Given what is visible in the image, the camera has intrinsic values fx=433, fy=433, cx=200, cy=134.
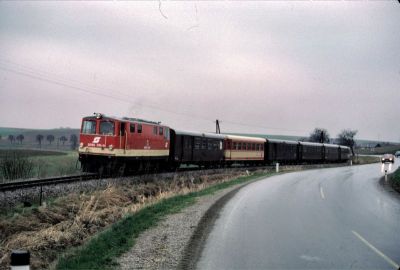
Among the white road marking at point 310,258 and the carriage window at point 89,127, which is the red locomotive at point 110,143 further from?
the white road marking at point 310,258

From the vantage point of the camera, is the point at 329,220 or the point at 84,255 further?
the point at 329,220

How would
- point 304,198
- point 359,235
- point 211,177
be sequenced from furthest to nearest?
point 211,177, point 304,198, point 359,235

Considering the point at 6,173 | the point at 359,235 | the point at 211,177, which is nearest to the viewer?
the point at 359,235

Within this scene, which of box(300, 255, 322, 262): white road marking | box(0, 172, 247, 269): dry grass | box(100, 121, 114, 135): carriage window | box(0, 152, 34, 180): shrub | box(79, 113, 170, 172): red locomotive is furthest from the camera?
box(0, 152, 34, 180): shrub

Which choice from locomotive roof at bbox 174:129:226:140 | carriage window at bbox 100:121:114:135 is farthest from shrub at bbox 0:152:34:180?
locomotive roof at bbox 174:129:226:140

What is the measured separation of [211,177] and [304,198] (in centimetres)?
1262

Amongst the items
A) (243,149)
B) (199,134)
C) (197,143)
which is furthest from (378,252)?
(243,149)

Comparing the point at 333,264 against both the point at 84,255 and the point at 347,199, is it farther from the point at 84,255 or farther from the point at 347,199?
the point at 347,199

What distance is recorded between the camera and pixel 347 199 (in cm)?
1845

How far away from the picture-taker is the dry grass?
400 inches

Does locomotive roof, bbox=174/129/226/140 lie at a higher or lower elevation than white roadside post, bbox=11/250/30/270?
higher

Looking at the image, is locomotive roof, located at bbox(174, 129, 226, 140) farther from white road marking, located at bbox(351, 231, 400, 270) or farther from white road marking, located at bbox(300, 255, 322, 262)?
white road marking, located at bbox(300, 255, 322, 262)

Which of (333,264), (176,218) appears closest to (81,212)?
(176,218)

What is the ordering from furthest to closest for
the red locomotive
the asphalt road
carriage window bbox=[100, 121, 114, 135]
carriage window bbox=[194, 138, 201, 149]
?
1. carriage window bbox=[194, 138, 201, 149]
2. carriage window bbox=[100, 121, 114, 135]
3. the red locomotive
4. the asphalt road
